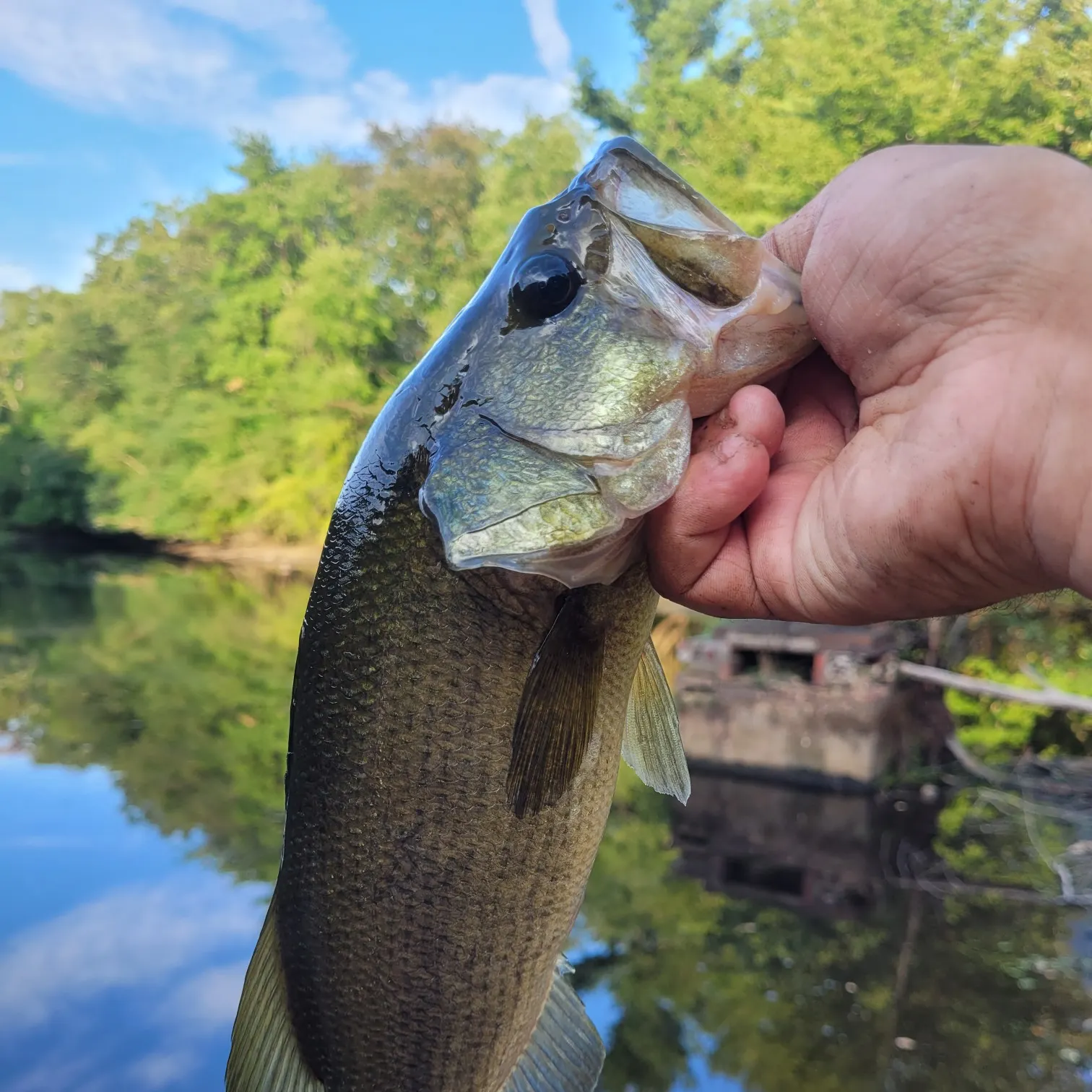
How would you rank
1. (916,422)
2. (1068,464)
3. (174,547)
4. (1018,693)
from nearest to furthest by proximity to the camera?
(1068,464) → (916,422) → (1018,693) → (174,547)

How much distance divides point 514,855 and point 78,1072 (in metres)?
5.44

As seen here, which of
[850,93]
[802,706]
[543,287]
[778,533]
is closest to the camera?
[543,287]

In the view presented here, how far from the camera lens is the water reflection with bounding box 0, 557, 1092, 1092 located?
5.25 metres

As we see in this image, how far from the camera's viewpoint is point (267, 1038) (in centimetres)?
164

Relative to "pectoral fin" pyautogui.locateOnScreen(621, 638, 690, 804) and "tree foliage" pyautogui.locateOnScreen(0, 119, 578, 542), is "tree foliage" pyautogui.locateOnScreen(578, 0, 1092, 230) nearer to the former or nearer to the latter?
"tree foliage" pyautogui.locateOnScreen(0, 119, 578, 542)

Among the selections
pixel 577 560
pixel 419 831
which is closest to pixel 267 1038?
pixel 419 831

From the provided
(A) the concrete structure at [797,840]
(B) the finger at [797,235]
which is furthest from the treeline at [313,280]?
(B) the finger at [797,235]

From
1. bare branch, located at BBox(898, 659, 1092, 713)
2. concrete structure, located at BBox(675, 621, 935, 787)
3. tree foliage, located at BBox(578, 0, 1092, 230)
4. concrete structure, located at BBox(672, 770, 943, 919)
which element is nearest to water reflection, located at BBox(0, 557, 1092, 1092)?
concrete structure, located at BBox(672, 770, 943, 919)

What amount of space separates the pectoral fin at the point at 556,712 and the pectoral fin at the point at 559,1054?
0.54m

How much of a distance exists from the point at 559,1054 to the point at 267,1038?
1.93 feet

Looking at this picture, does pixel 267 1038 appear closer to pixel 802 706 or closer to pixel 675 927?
pixel 675 927

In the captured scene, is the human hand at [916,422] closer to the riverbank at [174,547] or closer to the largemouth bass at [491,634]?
the largemouth bass at [491,634]

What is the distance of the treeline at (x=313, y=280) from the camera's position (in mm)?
16656

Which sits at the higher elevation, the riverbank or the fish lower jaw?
the fish lower jaw
